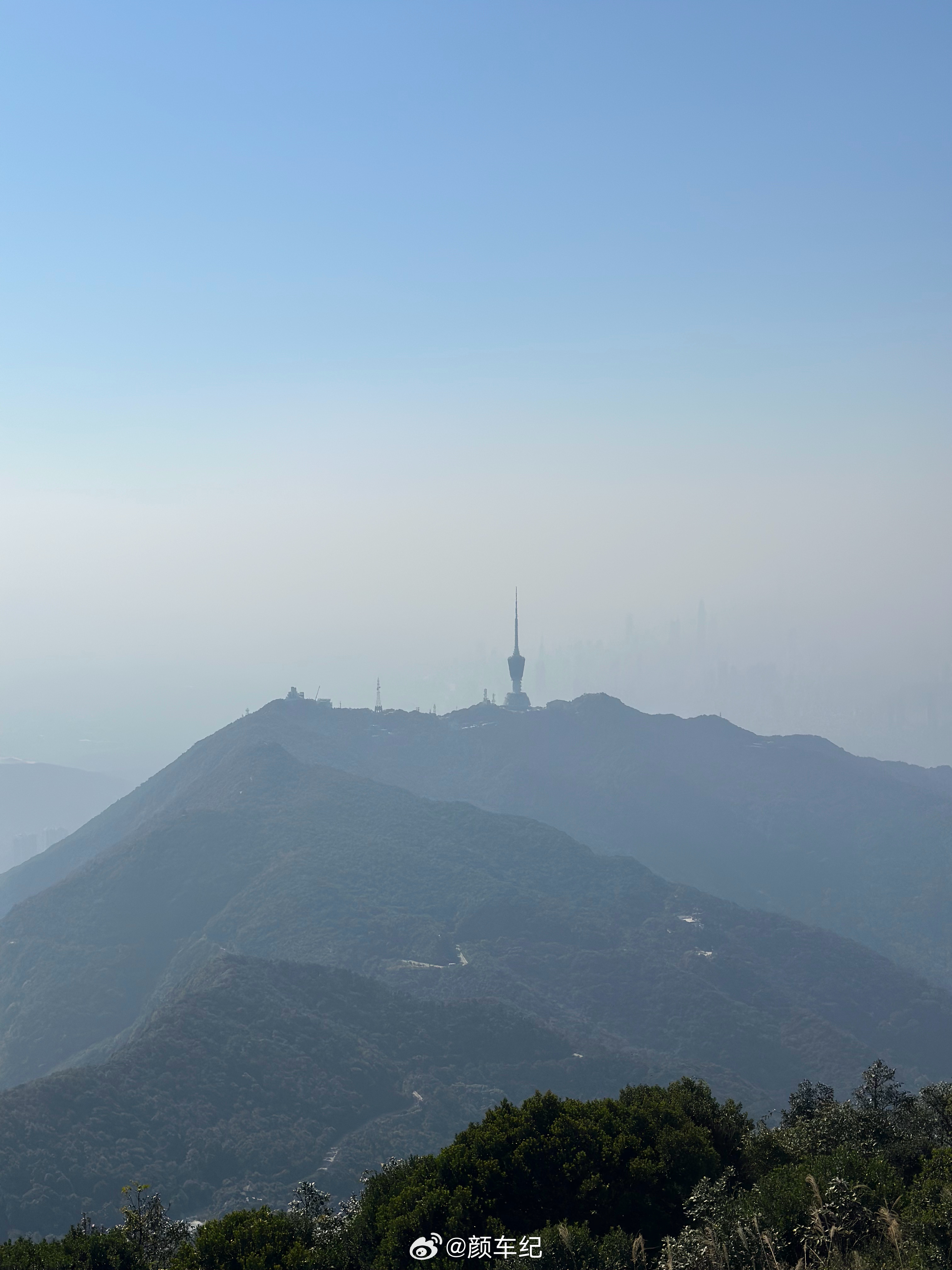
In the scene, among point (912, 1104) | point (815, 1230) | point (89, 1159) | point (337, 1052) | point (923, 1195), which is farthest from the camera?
point (337, 1052)

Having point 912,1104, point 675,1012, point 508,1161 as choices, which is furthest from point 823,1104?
point 675,1012

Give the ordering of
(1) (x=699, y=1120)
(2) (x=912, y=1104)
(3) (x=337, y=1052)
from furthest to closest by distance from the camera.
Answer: (3) (x=337, y=1052), (2) (x=912, y=1104), (1) (x=699, y=1120)

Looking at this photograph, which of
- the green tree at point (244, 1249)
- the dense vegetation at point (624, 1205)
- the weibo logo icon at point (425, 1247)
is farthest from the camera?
the weibo logo icon at point (425, 1247)

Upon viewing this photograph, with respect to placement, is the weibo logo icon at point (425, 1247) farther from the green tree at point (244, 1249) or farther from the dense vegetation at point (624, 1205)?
the green tree at point (244, 1249)

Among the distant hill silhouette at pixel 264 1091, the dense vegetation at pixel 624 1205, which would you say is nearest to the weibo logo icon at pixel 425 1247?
the dense vegetation at pixel 624 1205

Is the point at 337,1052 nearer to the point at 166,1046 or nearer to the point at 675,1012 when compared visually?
the point at 166,1046

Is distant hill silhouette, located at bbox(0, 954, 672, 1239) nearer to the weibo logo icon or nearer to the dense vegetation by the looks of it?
the dense vegetation

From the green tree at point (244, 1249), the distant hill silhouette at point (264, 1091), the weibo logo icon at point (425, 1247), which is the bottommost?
the distant hill silhouette at point (264, 1091)
